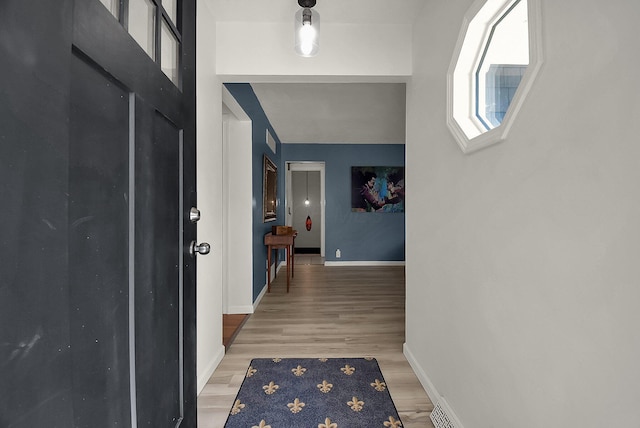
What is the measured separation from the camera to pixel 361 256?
237 inches

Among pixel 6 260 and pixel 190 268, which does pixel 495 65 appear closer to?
pixel 190 268

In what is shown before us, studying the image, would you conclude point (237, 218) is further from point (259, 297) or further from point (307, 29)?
point (307, 29)

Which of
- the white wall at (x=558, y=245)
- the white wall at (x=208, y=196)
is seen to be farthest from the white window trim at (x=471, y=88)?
the white wall at (x=208, y=196)

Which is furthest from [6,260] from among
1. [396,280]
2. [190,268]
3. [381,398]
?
[396,280]

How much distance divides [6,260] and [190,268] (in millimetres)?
788

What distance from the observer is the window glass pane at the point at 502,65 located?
113 cm

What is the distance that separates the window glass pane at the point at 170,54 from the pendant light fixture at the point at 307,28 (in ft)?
3.00

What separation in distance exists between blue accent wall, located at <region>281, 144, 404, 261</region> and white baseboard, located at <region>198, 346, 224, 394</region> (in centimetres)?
389

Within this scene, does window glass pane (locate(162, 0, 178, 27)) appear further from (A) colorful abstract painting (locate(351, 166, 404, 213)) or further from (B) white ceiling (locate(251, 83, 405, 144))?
(A) colorful abstract painting (locate(351, 166, 404, 213))

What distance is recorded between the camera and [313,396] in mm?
1771

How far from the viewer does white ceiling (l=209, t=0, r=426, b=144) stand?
199 centimetres

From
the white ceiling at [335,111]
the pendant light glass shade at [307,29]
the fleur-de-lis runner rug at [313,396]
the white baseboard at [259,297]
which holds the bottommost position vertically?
the fleur-de-lis runner rug at [313,396]

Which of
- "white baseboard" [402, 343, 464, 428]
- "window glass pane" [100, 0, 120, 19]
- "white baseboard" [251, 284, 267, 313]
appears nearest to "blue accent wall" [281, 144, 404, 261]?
"white baseboard" [251, 284, 267, 313]

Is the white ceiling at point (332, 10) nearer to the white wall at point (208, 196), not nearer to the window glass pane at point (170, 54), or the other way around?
the white wall at point (208, 196)
